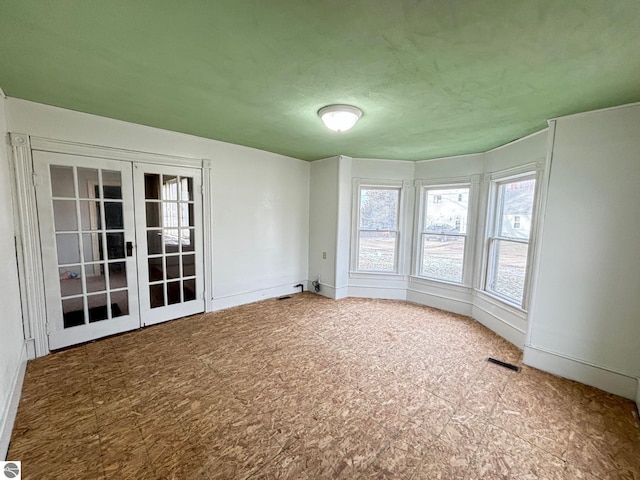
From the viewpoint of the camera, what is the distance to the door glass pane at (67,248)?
288 centimetres

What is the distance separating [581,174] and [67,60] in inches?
169

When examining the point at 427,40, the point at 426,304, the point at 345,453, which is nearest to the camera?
the point at 427,40

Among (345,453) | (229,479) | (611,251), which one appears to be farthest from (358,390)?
(611,251)

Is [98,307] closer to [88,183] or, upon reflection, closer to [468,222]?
[88,183]

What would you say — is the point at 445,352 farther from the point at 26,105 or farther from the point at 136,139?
the point at 26,105

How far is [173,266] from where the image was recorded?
3703 mm

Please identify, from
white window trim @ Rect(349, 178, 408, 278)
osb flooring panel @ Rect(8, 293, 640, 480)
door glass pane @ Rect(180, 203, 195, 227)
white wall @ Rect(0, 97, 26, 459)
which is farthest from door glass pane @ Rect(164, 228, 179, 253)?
white window trim @ Rect(349, 178, 408, 278)

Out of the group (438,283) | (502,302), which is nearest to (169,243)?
(438,283)

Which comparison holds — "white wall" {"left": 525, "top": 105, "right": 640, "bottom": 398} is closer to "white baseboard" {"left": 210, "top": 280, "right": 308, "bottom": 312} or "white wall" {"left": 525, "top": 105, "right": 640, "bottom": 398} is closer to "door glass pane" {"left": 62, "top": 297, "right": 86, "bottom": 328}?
"white baseboard" {"left": 210, "top": 280, "right": 308, "bottom": 312}

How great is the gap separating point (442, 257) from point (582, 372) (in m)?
2.24

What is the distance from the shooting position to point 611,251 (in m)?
2.38

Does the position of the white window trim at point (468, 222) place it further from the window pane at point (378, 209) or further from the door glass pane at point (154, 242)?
the door glass pane at point (154, 242)

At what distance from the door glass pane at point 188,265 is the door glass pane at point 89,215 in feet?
3.48

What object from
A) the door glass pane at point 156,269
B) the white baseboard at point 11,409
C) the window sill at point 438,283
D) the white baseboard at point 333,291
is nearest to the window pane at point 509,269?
the window sill at point 438,283
